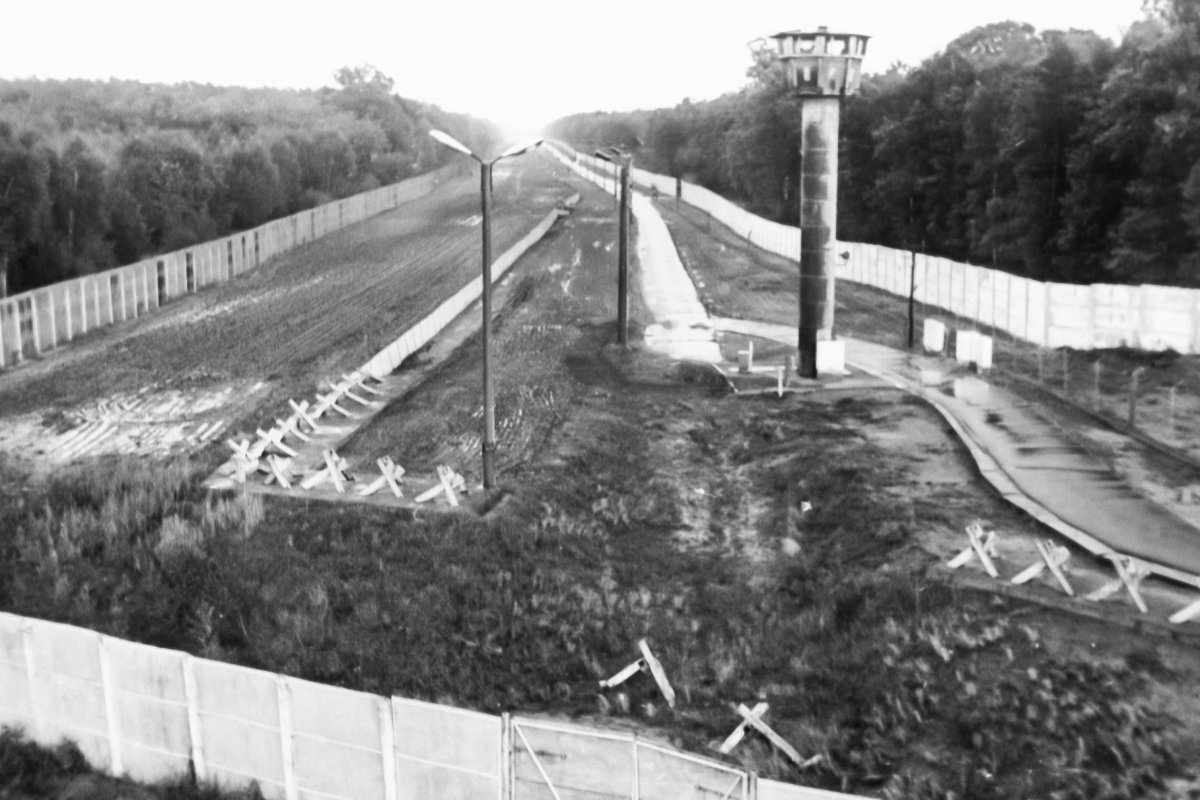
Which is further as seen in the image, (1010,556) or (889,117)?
(889,117)

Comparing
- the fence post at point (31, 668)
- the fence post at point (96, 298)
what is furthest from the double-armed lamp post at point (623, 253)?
the fence post at point (31, 668)

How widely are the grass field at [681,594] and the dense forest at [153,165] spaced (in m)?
25.9

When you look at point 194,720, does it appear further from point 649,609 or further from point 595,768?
point 649,609

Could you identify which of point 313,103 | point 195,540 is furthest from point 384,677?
point 313,103

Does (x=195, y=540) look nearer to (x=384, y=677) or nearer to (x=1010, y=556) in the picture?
(x=384, y=677)

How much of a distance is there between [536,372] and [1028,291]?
48.9 feet

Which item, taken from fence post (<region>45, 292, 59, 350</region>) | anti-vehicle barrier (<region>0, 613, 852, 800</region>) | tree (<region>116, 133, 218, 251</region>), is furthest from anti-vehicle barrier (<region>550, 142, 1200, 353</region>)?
tree (<region>116, 133, 218, 251</region>)

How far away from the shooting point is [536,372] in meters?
39.8

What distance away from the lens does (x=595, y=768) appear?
46.3 feet

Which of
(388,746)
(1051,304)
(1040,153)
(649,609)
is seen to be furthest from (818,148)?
(1040,153)

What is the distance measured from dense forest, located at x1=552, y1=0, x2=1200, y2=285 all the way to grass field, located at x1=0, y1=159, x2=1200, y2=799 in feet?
74.8

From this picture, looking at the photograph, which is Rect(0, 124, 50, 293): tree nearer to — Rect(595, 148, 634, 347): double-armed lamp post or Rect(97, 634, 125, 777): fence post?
Rect(595, 148, 634, 347): double-armed lamp post

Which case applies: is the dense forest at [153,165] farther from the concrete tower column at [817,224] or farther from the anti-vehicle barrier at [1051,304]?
the anti-vehicle barrier at [1051,304]

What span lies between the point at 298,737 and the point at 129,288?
131 ft
